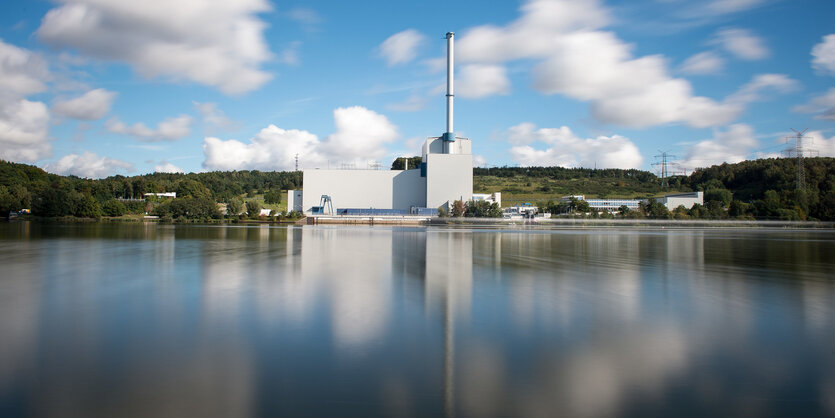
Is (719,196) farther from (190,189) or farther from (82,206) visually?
(82,206)

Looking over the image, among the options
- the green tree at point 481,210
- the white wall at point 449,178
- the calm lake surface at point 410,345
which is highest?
the white wall at point 449,178

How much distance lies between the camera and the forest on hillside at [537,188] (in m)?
59.7

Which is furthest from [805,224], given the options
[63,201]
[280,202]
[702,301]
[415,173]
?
[63,201]

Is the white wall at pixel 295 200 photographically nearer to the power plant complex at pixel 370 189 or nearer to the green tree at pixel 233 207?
the power plant complex at pixel 370 189

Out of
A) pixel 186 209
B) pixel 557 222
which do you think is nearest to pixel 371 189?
pixel 557 222

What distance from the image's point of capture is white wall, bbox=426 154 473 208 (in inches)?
2195

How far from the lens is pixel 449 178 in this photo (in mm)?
→ 55969

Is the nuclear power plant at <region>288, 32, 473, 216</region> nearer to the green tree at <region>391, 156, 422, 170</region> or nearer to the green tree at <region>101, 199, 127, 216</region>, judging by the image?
the green tree at <region>101, 199, 127, 216</region>

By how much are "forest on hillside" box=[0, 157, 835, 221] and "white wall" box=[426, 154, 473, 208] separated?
80.7 feet

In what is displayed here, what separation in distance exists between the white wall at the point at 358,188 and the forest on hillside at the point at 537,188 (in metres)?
11.7

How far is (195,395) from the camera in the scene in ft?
12.7

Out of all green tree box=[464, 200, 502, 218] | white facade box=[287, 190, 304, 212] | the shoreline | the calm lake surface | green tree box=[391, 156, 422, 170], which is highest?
green tree box=[391, 156, 422, 170]

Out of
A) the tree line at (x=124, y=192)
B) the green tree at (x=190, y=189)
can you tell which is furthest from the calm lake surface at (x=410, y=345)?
the green tree at (x=190, y=189)

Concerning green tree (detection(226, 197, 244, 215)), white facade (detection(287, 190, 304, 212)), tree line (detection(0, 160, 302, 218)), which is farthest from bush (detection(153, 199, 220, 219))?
white facade (detection(287, 190, 304, 212))
